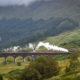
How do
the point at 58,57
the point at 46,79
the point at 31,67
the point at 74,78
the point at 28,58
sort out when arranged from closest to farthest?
the point at 74,78, the point at 46,79, the point at 31,67, the point at 58,57, the point at 28,58

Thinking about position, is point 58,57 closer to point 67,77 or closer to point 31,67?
point 31,67

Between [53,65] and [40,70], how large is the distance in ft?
20.2

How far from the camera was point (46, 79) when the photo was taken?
97875 mm

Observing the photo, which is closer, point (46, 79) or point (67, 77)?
point (67, 77)

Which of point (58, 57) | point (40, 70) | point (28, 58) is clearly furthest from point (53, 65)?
point (28, 58)

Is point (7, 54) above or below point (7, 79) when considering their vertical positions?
above

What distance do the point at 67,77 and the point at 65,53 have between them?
84556mm

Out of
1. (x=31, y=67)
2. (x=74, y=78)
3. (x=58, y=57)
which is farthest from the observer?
(x=58, y=57)

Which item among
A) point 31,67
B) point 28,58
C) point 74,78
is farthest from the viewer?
point 28,58

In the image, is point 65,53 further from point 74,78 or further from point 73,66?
point 74,78

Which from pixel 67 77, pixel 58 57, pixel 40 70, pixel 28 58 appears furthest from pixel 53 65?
pixel 28 58

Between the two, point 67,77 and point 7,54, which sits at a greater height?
point 7,54

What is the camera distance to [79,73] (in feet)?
298

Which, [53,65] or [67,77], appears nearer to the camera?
[67,77]
